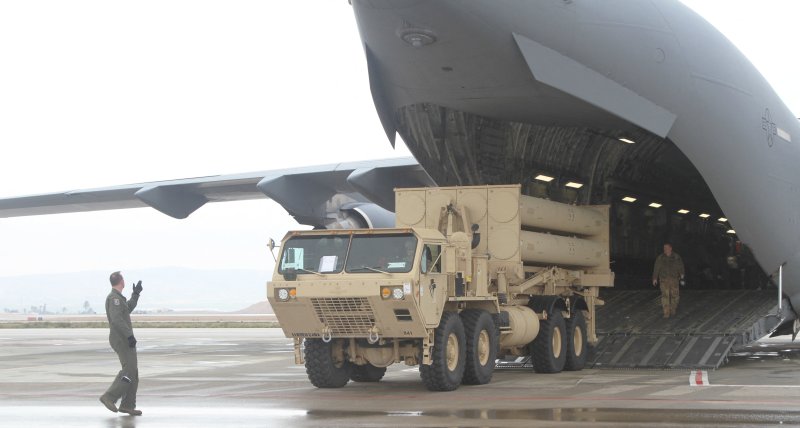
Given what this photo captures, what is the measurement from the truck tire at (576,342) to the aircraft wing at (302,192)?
430 centimetres

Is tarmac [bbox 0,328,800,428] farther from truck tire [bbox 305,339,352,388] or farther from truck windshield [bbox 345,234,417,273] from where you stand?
truck windshield [bbox 345,234,417,273]

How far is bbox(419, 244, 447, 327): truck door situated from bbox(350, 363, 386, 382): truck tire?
1862 mm

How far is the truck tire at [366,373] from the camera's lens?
13544mm

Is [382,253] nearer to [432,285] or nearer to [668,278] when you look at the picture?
[432,285]

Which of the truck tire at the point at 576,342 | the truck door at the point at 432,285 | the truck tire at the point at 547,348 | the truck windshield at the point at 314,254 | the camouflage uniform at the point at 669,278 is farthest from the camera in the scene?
the camouflage uniform at the point at 669,278

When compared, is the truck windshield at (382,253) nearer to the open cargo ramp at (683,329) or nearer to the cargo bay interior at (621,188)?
the cargo bay interior at (621,188)

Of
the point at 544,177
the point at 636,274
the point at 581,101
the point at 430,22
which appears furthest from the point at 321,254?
the point at 636,274

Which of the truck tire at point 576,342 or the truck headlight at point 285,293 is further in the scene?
the truck tire at point 576,342

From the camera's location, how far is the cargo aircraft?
43.9ft

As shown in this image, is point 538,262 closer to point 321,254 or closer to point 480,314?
point 480,314

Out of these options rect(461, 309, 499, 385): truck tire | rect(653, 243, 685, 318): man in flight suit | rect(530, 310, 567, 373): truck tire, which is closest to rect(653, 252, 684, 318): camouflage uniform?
rect(653, 243, 685, 318): man in flight suit

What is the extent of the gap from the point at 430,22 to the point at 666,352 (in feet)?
21.3

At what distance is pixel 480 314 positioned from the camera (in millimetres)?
12859

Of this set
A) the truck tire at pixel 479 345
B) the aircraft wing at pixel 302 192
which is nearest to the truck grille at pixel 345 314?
the truck tire at pixel 479 345
